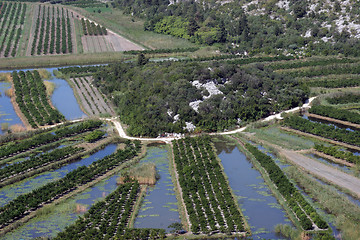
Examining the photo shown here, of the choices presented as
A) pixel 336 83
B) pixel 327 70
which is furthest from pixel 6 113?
pixel 327 70

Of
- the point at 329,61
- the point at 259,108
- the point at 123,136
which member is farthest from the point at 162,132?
the point at 329,61

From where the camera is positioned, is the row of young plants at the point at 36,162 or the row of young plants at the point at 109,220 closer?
the row of young plants at the point at 109,220

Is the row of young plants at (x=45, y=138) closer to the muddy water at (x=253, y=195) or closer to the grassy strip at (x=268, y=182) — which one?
the muddy water at (x=253, y=195)

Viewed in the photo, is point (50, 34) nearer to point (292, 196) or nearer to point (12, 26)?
point (12, 26)

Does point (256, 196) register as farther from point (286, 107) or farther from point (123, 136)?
point (286, 107)

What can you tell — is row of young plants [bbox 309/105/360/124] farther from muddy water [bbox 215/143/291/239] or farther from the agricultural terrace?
the agricultural terrace

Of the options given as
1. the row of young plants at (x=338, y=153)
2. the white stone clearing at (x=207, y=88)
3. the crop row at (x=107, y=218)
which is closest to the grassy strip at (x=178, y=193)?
the crop row at (x=107, y=218)
